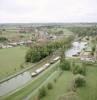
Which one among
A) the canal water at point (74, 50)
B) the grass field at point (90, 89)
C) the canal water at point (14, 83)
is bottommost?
the canal water at point (74, 50)

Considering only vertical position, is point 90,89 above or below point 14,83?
above

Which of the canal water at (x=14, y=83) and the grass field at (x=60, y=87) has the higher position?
the grass field at (x=60, y=87)

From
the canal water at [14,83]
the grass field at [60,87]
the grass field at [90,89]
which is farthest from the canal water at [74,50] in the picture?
the grass field at [60,87]

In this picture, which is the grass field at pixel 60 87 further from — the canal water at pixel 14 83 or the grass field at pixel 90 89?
the canal water at pixel 14 83

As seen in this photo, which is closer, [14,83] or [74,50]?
[14,83]

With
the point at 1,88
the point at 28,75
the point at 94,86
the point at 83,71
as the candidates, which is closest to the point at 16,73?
the point at 28,75

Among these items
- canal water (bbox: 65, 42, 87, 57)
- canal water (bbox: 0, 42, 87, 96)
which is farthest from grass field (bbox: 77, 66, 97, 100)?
canal water (bbox: 65, 42, 87, 57)

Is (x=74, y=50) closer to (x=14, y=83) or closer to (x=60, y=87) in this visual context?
(x=14, y=83)

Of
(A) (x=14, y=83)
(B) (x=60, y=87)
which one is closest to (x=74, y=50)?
(A) (x=14, y=83)

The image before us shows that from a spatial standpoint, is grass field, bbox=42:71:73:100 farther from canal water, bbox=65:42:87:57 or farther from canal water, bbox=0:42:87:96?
canal water, bbox=65:42:87:57

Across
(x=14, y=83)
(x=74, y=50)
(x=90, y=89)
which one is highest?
(x=90, y=89)

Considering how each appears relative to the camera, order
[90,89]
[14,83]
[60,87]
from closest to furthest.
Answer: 1. [90,89]
2. [60,87]
3. [14,83]
